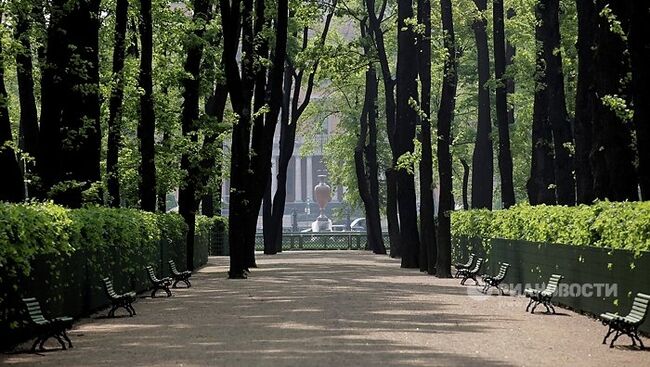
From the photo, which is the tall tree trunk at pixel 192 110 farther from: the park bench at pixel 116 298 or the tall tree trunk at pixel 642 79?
the tall tree trunk at pixel 642 79

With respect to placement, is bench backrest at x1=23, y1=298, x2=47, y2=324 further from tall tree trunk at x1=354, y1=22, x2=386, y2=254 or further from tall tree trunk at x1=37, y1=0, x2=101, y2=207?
tall tree trunk at x1=354, y1=22, x2=386, y2=254

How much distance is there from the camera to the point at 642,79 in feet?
81.4

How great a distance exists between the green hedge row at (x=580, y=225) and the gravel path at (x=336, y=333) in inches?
60.2

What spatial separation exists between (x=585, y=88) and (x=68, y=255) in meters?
14.0

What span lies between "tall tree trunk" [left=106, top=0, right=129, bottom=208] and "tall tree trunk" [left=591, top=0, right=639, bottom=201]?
14.5 metres

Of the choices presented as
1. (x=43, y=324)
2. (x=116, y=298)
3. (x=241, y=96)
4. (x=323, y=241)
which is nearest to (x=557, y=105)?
(x=241, y=96)

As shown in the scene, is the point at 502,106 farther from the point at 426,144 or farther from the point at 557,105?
the point at 557,105

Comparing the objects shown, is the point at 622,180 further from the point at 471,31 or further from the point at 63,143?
the point at 471,31

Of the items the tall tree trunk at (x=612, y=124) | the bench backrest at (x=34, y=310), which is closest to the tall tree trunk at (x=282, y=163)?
the tall tree trunk at (x=612, y=124)

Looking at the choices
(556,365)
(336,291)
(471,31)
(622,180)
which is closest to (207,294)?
(336,291)

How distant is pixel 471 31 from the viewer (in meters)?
64.9

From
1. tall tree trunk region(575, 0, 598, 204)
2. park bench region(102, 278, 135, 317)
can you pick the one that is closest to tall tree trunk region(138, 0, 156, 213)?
tall tree trunk region(575, 0, 598, 204)

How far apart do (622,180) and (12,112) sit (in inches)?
1019

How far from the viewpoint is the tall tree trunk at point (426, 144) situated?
152 ft
